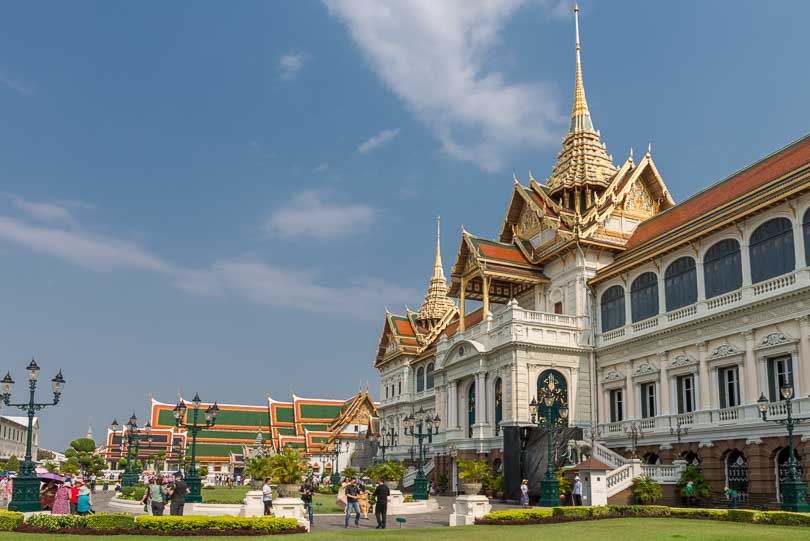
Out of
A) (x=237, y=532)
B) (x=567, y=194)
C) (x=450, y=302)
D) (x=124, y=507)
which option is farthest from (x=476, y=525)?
(x=450, y=302)

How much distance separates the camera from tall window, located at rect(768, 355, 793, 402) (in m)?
27.2

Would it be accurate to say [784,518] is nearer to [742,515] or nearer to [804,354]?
[742,515]

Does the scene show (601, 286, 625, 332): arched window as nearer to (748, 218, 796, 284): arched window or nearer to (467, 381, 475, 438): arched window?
(467, 381, 475, 438): arched window

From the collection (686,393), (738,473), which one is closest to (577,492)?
(738,473)

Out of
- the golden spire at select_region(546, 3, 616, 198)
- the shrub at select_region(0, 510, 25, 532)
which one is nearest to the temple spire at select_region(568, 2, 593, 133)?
the golden spire at select_region(546, 3, 616, 198)

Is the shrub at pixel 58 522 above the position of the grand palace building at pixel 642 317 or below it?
below

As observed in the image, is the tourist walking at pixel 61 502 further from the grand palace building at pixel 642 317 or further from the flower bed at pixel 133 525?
the grand palace building at pixel 642 317

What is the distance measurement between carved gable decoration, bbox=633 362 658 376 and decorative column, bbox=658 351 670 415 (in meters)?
0.45

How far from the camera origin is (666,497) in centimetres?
2858

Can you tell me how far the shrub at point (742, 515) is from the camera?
20.1 metres

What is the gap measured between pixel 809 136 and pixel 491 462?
2010 cm

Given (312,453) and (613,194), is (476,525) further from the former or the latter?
(312,453)

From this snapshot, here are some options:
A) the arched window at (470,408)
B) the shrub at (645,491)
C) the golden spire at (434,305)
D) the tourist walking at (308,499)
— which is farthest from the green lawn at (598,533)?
the golden spire at (434,305)

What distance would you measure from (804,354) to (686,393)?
21.9 feet
